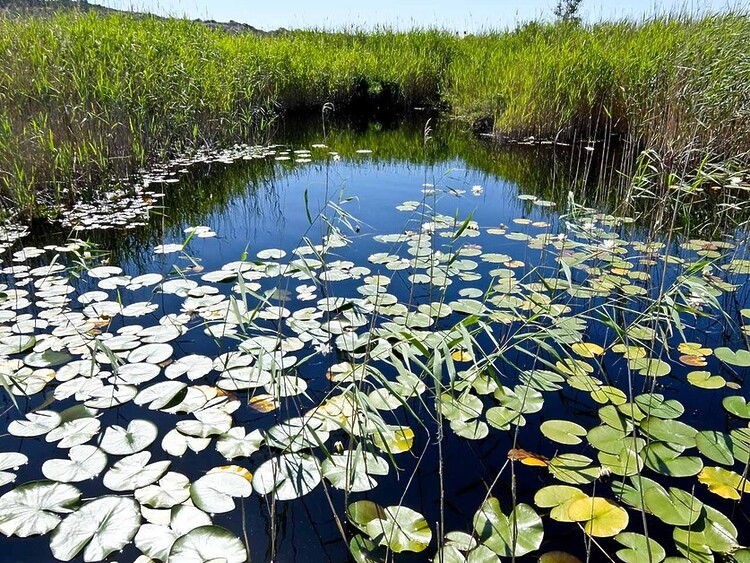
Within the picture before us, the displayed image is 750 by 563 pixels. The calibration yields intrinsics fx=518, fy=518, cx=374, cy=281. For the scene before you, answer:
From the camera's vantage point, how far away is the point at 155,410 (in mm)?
1615

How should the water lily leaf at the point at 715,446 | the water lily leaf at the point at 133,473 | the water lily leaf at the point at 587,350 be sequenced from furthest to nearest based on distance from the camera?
the water lily leaf at the point at 587,350 < the water lily leaf at the point at 715,446 < the water lily leaf at the point at 133,473

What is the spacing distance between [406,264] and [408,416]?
114cm

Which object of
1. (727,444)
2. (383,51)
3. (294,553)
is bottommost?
(294,553)

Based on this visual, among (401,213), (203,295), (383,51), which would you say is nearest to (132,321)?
(203,295)

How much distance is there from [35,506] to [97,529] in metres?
0.19

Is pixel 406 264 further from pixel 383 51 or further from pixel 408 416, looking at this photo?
pixel 383 51

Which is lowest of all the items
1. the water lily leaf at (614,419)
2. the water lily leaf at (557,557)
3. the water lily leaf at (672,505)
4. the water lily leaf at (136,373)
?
the water lily leaf at (557,557)

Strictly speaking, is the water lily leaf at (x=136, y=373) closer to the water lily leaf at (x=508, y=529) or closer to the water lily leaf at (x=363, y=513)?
the water lily leaf at (x=363, y=513)

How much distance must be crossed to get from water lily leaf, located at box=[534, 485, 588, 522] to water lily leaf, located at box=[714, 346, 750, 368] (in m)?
0.97

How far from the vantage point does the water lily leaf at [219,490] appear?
1.25m

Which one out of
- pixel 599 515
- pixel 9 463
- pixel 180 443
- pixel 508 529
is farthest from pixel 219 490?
pixel 599 515

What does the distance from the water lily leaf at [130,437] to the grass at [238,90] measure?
2.32 meters

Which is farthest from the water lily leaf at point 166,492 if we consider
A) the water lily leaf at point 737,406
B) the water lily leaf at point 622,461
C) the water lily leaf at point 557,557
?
the water lily leaf at point 737,406

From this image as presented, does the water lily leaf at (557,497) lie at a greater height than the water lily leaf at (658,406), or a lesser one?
lesser
